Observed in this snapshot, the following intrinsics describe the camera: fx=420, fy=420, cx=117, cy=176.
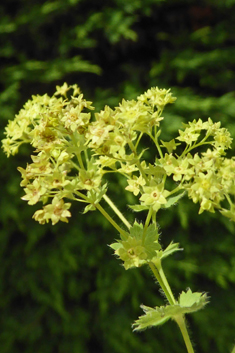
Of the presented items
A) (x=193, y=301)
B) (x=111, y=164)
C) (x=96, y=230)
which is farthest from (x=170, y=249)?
(x=96, y=230)

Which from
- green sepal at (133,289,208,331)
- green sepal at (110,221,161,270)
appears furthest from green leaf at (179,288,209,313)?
green sepal at (110,221,161,270)

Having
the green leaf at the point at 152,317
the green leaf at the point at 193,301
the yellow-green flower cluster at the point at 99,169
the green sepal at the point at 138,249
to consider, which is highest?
the yellow-green flower cluster at the point at 99,169

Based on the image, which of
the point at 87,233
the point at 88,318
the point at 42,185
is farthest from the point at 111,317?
the point at 42,185

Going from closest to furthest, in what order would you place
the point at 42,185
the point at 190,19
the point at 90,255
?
the point at 42,185, the point at 90,255, the point at 190,19

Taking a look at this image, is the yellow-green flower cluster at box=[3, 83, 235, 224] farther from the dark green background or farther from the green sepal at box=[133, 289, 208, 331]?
the dark green background

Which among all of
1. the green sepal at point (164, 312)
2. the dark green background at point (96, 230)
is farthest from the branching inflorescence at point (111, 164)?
the dark green background at point (96, 230)

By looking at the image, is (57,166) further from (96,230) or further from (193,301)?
(96,230)

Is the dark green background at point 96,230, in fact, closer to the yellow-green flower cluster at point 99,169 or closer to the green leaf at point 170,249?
the green leaf at point 170,249

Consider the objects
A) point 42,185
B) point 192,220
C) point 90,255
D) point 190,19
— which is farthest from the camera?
point 190,19

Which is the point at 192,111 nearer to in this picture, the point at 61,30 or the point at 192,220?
the point at 192,220
